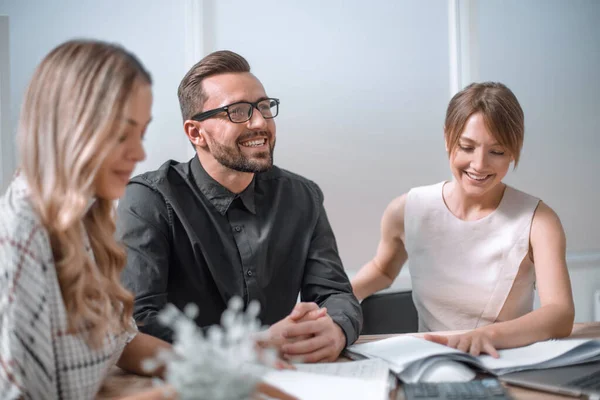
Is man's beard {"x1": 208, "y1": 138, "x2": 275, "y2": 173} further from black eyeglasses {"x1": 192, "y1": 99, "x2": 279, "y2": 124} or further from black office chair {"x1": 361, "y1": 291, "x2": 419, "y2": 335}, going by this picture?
black office chair {"x1": 361, "y1": 291, "x2": 419, "y2": 335}

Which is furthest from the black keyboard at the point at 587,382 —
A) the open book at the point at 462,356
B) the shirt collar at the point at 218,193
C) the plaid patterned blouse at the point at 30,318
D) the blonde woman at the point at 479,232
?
the shirt collar at the point at 218,193

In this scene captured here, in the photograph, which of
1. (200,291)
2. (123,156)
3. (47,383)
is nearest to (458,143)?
(200,291)

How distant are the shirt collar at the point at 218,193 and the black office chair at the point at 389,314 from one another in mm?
567

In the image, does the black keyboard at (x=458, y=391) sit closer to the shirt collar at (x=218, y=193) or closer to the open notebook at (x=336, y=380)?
the open notebook at (x=336, y=380)

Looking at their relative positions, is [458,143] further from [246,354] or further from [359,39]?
[246,354]

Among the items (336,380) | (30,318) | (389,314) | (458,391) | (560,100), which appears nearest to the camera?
(30,318)

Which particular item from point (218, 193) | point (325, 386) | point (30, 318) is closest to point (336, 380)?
point (325, 386)

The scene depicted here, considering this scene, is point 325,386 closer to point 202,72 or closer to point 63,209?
point 63,209

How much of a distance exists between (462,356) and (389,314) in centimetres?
95

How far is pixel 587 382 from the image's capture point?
1282 millimetres

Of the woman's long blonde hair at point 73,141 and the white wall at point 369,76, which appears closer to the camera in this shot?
the woman's long blonde hair at point 73,141

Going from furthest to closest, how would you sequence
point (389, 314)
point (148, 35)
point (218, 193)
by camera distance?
point (148, 35)
point (389, 314)
point (218, 193)

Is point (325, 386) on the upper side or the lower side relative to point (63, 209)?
lower

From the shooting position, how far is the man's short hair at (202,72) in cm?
208
